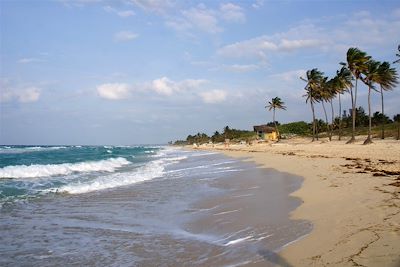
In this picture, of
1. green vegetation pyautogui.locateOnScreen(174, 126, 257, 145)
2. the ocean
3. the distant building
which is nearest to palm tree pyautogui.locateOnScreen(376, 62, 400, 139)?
the ocean

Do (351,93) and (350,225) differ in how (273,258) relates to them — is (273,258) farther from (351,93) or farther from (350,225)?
(351,93)

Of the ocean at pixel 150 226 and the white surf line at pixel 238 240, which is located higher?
the white surf line at pixel 238 240

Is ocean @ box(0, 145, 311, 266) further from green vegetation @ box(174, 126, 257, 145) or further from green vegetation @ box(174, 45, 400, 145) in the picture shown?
green vegetation @ box(174, 126, 257, 145)

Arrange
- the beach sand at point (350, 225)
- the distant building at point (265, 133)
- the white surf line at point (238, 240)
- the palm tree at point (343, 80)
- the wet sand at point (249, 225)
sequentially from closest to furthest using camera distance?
1. the beach sand at point (350, 225)
2. the wet sand at point (249, 225)
3. the white surf line at point (238, 240)
4. the palm tree at point (343, 80)
5. the distant building at point (265, 133)

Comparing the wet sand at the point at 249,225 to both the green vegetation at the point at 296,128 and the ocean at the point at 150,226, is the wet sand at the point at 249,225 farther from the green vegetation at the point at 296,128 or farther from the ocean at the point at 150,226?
the green vegetation at the point at 296,128

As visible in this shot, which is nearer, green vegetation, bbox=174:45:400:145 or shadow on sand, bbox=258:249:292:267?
shadow on sand, bbox=258:249:292:267

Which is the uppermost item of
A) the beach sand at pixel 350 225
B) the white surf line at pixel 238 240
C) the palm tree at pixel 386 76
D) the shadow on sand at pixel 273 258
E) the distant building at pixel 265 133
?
the palm tree at pixel 386 76

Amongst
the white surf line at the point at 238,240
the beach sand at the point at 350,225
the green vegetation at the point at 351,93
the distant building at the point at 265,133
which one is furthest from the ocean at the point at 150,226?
the distant building at the point at 265,133

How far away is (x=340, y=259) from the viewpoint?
15.2 feet

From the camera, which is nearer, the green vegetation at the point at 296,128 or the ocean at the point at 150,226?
the ocean at the point at 150,226

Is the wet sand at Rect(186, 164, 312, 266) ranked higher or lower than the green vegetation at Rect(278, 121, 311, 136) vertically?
lower

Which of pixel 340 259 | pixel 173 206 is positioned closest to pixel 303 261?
pixel 340 259

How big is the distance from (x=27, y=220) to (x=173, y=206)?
12.6 feet

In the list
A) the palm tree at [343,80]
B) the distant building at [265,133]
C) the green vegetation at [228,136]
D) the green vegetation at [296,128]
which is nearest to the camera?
the palm tree at [343,80]
